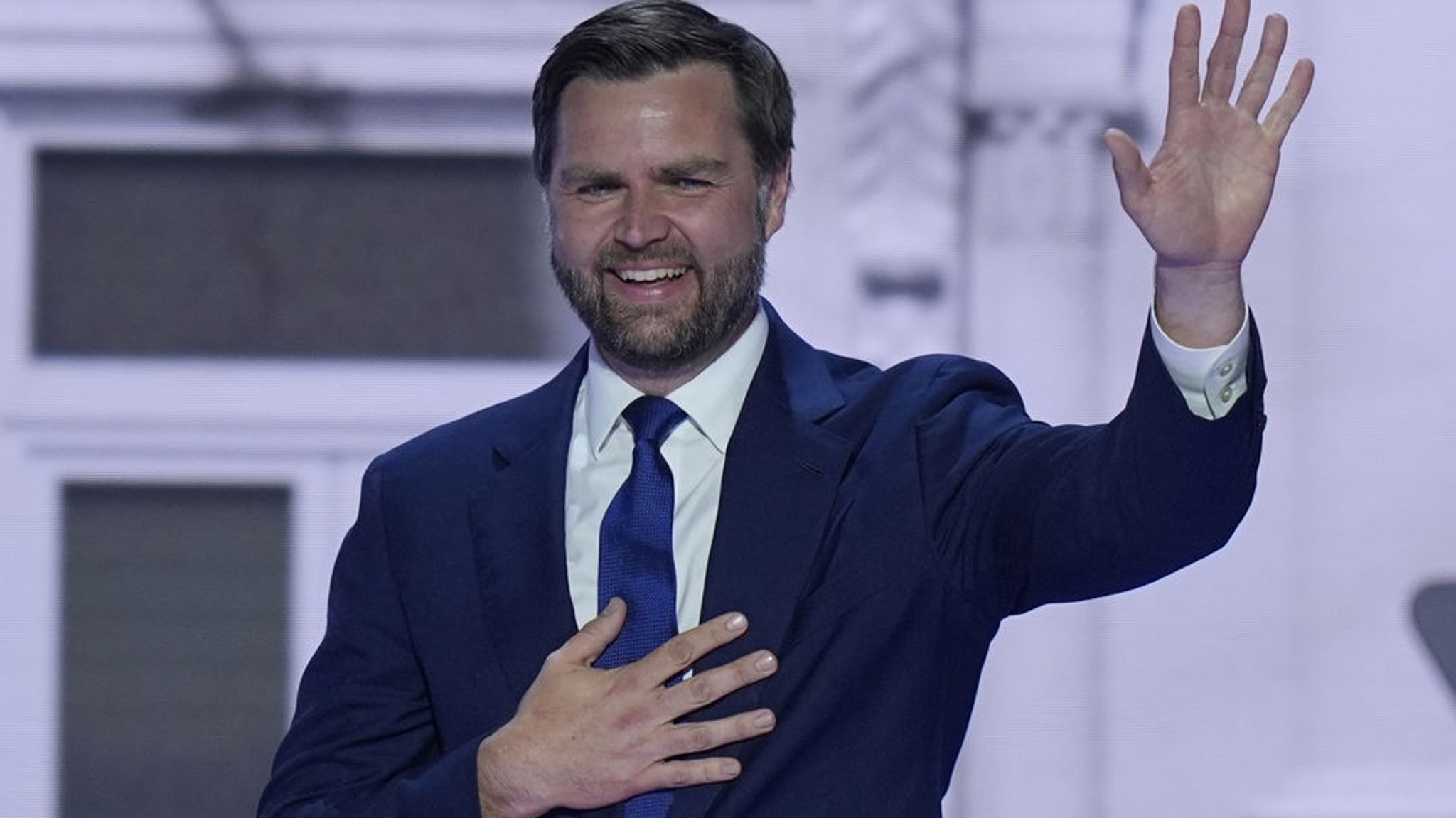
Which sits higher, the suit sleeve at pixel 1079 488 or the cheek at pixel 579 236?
the cheek at pixel 579 236

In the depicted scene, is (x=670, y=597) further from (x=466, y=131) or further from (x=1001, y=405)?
(x=466, y=131)

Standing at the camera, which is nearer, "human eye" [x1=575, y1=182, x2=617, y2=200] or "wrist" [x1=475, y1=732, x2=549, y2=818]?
"wrist" [x1=475, y1=732, x2=549, y2=818]

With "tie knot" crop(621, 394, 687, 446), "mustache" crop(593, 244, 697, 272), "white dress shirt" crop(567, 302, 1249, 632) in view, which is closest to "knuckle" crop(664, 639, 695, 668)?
"white dress shirt" crop(567, 302, 1249, 632)

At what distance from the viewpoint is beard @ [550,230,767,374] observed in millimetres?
1486

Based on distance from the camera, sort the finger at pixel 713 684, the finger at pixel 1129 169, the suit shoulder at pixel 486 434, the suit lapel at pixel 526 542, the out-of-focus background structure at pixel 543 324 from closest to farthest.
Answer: the finger at pixel 1129 169 < the finger at pixel 713 684 < the suit lapel at pixel 526 542 < the suit shoulder at pixel 486 434 < the out-of-focus background structure at pixel 543 324

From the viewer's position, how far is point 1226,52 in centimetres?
125

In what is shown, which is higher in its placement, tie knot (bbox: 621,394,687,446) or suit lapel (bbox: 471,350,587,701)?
tie knot (bbox: 621,394,687,446)

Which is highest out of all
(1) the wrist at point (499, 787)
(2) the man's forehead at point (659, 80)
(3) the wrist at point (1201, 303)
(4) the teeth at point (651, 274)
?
(2) the man's forehead at point (659, 80)

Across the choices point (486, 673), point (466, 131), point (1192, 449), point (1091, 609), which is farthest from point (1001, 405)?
point (466, 131)

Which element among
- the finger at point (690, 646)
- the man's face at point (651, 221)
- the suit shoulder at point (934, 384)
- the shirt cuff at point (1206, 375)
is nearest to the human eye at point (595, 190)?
the man's face at point (651, 221)

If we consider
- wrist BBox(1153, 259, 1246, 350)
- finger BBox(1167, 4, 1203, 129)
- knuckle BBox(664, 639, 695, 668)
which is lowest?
knuckle BBox(664, 639, 695, 668)

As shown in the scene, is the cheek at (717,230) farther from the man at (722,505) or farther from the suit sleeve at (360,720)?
the suit sleeve at (360,720)

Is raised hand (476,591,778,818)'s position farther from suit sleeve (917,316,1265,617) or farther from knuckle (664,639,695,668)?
suit sleeve (917,316,1265,617)

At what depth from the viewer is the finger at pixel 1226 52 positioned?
1.23 meters
